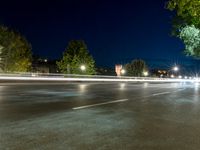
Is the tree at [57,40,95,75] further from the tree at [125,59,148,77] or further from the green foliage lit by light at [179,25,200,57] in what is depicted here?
the tree at [125,59,148,77]

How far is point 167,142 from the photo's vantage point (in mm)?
6852

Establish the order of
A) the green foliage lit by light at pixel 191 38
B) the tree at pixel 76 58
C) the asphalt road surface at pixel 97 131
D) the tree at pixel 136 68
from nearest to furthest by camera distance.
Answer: the asphalt road surface at pixel 97 131 → the green foliage lit by light at pixel 191 38 → the tree at pixel 76 58 → the tree at pixel 136 68

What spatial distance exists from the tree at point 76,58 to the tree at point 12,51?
29.7 ft

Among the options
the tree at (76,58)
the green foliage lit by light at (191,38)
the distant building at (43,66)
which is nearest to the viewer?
the green foliage lit by light at (191,38)

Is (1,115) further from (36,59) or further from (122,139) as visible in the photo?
(36,59)

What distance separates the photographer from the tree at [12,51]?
2778 inches

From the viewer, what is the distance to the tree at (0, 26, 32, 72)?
2778 inches

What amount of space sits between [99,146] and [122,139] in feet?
2.67

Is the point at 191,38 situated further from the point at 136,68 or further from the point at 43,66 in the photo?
the point at 43,66

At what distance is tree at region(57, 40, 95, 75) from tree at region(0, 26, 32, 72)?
357 inches

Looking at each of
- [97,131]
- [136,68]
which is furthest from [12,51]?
[136,68]

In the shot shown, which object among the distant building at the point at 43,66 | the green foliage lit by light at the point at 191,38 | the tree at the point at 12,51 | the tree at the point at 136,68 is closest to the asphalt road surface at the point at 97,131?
the green foliage lit by light at the point at 191,38

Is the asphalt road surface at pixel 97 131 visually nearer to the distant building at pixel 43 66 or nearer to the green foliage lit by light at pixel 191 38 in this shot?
the green foliage lit by light at pixel 191 38

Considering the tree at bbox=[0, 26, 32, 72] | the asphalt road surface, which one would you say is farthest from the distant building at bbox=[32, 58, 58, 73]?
the asphalt road surface
